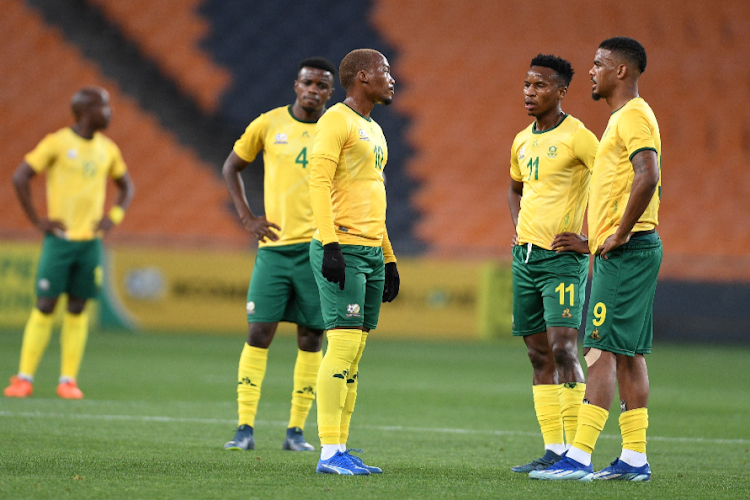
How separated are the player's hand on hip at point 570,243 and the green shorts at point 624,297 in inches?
10.7

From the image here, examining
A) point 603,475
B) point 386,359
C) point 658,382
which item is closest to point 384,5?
point 386,359

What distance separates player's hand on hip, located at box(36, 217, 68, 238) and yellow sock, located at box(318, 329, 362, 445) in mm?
4017

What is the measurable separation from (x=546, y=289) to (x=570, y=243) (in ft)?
0.84

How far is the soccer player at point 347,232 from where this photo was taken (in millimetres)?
4664

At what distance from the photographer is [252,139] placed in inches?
238

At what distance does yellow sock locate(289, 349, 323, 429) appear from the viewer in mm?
5844

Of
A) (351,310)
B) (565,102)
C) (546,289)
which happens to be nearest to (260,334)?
(351,310)

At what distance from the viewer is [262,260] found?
5.98 meters

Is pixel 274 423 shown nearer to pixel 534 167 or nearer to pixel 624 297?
pixel 534 167

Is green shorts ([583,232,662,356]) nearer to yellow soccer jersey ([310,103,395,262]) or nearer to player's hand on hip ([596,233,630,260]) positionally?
player's hand on hip ([596,233,630,260])

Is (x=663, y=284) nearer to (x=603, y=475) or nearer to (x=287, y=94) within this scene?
(x=287, y=94)

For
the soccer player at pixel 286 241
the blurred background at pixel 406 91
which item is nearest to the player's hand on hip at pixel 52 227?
the soccer player at pixel 286 241

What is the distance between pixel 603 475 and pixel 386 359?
7150 millimetres

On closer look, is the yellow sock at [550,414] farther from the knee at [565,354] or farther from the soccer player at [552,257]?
the knee at [565,354]
